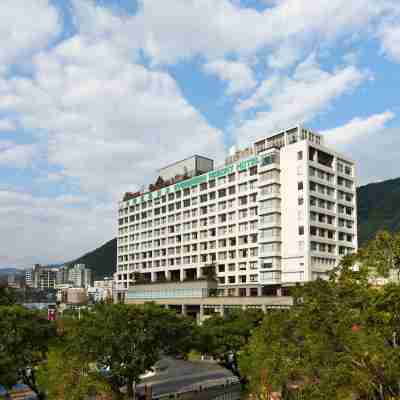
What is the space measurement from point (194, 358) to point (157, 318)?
165ft

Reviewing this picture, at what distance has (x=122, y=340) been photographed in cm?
3875

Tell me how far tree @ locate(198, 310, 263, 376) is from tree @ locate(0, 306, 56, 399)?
1557cm

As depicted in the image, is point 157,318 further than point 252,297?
No

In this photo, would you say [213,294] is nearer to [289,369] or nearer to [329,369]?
[289,369]

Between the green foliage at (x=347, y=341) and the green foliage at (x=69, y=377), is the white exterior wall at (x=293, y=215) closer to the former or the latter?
the green foliage at (x=69, y=377)

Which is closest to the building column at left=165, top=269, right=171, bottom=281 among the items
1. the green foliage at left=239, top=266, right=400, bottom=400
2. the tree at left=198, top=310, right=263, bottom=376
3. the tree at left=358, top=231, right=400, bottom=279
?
the tree at left=198, top=310, right=263, bottom=376

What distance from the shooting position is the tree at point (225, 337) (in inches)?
1967

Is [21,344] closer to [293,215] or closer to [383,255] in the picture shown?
[383,255]

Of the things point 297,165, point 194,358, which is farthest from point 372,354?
point 297,165

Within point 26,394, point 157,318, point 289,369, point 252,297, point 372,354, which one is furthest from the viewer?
point 252,297

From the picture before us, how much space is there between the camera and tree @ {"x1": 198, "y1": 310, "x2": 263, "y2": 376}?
50.0 meters

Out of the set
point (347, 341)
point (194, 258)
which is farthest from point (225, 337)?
point (194, 258)

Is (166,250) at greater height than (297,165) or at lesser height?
lesser

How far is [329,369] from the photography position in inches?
952
